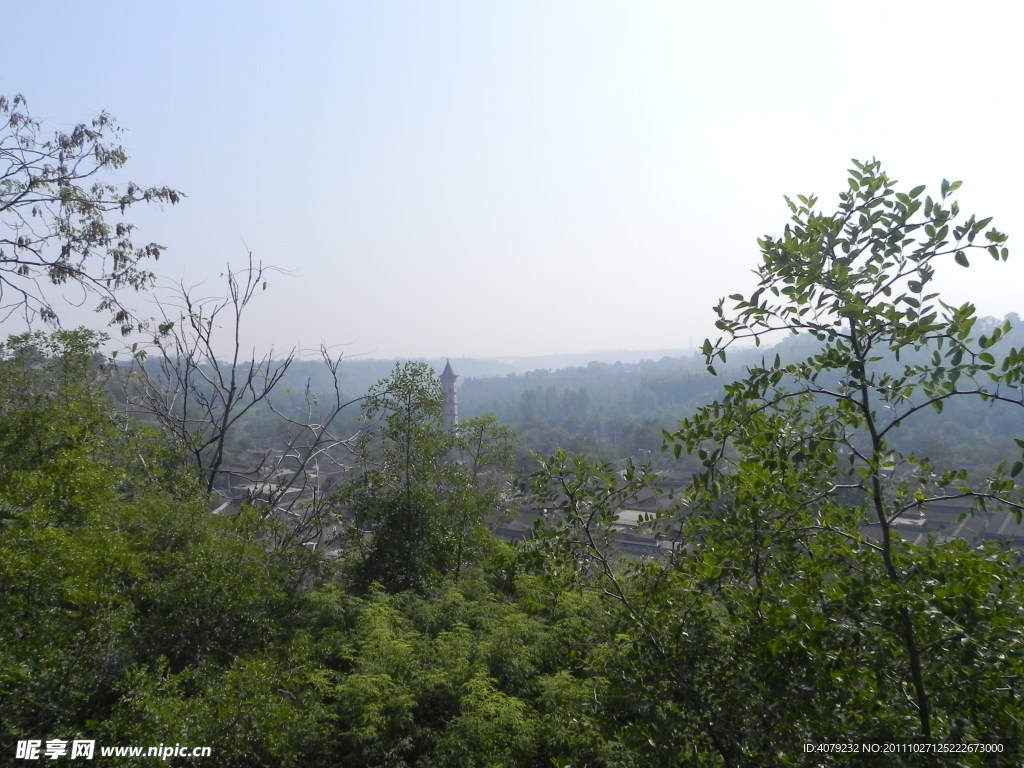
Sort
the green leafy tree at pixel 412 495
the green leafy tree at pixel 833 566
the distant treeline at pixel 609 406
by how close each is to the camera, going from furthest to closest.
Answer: the green leafy tree at pixel 412 495 < the distant treeline at pixel 609 406 < the green leafy tree at pixel 833 566

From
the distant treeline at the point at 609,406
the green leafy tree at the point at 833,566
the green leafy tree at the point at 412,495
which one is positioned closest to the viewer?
the green leafy tree at the point at 833,566

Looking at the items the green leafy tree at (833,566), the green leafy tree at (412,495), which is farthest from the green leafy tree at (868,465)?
the green leafy tree at (412,495)

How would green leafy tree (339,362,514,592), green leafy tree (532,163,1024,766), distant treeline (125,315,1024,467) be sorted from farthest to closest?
1. green leafy tree (339,362,514,592)
2. distant treeline (125,315,1024,467)
3. green leafy tree (532,163,1024,766)

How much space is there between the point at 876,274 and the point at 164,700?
3707mm

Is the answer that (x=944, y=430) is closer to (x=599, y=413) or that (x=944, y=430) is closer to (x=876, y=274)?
(x=876, y=274)

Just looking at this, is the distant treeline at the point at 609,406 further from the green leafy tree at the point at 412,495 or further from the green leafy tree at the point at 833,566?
the green leafy tree at the point at 412,495

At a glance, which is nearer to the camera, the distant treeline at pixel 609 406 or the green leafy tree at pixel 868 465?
the green leafy tree at pixel 868 465

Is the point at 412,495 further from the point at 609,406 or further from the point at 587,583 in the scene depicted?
the point at 609,406

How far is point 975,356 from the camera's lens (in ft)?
6.34

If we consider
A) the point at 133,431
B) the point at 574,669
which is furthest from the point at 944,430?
the point at 133,431

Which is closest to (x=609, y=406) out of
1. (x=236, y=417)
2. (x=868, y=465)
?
(x=236, y=417)

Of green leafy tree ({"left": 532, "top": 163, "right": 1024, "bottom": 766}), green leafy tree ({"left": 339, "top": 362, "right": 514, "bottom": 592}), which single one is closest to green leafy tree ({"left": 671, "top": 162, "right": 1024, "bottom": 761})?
green leafy tree ({"left": 532, "top": 163, "right": 1024, "bottom": 766})

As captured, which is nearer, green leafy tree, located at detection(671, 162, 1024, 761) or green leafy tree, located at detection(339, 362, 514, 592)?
green leafy tree, located at detection(671, 162, 1024, 761)

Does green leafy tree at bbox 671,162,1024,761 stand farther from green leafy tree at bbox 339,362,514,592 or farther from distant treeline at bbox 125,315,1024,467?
green leafy tree at bbox 339,362,514,592
